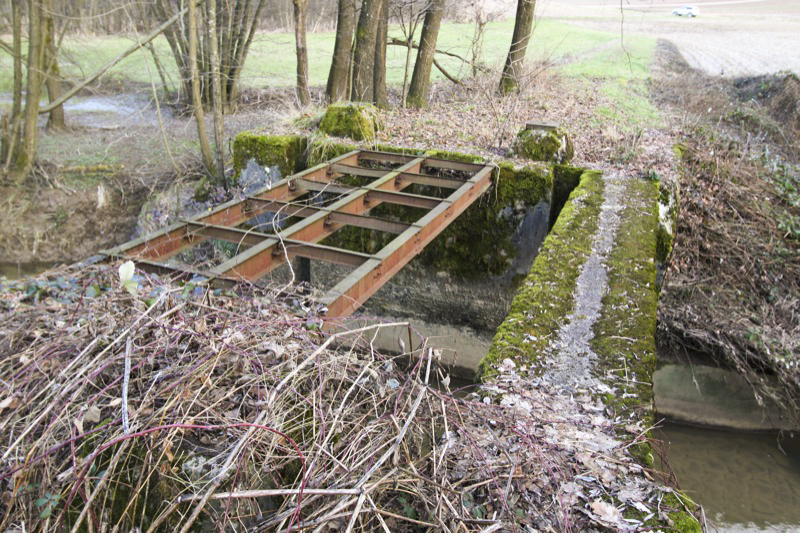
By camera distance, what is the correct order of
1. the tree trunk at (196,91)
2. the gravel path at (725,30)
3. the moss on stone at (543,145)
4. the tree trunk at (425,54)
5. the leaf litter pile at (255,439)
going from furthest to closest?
the gravel path at (725,30) → the tree trunk at (425,54) → the tree trunk at (196,91) → the moss on stone at (543,145) → the leaf litter pile at (255,439)

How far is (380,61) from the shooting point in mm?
11656

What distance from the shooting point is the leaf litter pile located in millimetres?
2166

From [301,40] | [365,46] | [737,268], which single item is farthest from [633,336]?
[301,40]

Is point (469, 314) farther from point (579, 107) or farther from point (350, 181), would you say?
point (579, 107)

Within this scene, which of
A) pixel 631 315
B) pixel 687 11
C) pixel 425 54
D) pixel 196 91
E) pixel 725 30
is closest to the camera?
pixel 631 315

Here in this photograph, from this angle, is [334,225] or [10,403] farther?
[334,225]

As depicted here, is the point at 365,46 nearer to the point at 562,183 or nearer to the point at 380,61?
the point at 380,61

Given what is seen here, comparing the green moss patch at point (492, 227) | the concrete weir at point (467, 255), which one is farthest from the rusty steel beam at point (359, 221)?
the green moss patch at point (492, 227)

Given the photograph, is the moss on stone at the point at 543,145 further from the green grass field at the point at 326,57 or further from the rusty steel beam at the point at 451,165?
the green grass field at the point at 326,57

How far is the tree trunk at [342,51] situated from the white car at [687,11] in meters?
49.3

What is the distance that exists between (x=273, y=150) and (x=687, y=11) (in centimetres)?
5546

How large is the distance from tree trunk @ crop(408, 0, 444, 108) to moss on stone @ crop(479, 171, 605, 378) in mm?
6913

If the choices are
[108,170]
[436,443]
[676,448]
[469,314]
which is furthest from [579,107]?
[436,443]

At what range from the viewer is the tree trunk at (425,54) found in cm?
1183
